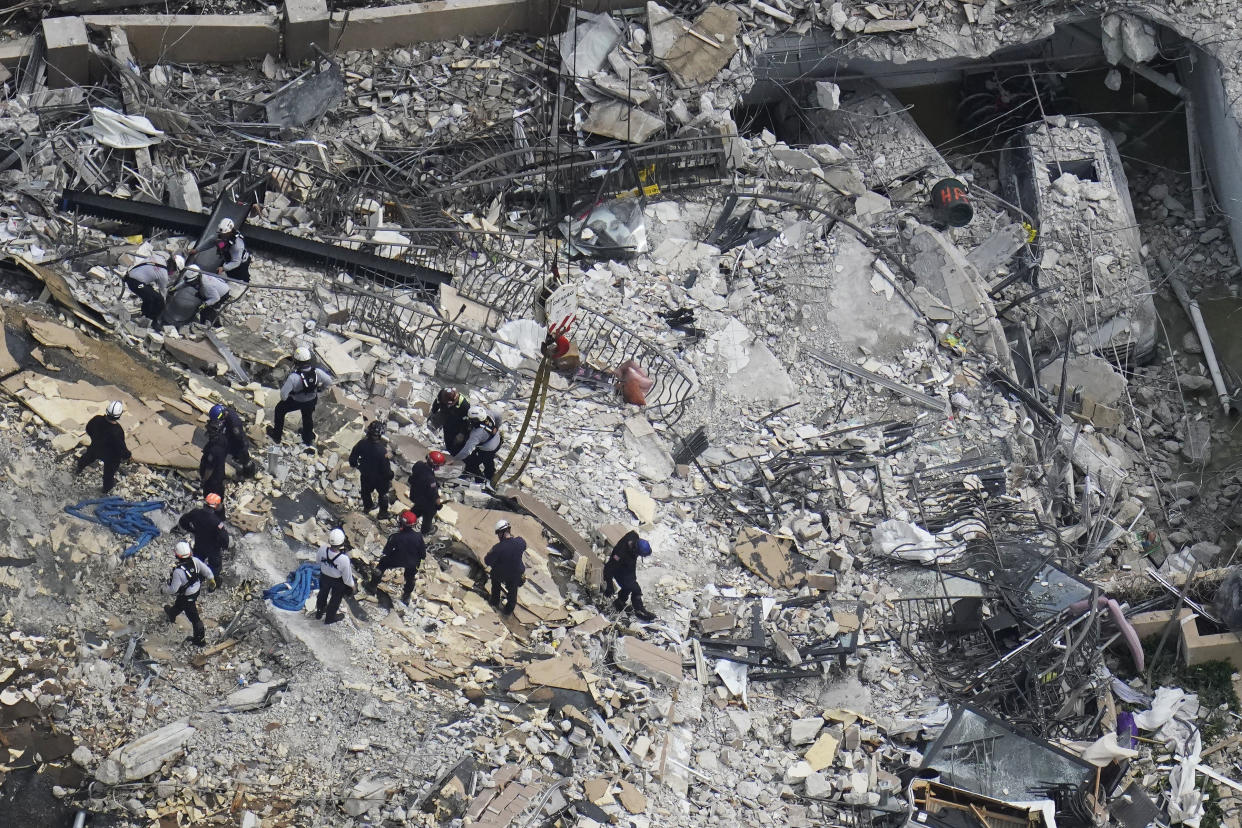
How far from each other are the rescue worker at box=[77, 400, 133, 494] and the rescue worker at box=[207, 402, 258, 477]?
2.45 ft

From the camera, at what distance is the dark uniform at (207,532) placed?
11.6 m

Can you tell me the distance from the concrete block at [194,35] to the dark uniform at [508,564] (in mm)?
8241

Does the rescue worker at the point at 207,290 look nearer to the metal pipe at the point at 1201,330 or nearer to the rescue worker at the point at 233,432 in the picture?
the rescue worker at the point at 233,432

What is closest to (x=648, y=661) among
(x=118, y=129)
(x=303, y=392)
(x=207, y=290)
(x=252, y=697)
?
(x=252, y=697)

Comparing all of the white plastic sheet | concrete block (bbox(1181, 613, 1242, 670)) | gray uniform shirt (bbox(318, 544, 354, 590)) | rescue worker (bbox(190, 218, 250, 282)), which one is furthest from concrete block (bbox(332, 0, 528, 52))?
concrete block (bbox(1181, 613, 1242, 670))

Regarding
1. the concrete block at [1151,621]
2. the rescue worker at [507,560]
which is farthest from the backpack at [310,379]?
the concrete block at [1151,621]

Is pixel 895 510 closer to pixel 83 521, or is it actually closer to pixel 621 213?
pixel 621 213

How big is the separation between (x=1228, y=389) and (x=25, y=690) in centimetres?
1507

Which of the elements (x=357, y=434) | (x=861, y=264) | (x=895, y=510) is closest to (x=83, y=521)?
(x=357, y=434)

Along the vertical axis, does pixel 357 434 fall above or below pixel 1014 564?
above

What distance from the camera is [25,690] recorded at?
1095cm

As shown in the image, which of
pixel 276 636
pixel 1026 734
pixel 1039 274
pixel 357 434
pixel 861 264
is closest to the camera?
pixel 276 636

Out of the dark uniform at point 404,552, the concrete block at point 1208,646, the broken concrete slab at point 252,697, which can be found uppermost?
the dark uniform at point 404,552

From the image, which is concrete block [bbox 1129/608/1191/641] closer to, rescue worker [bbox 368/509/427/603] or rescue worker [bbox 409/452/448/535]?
rescue worker [bbox 409/452/448/535]
